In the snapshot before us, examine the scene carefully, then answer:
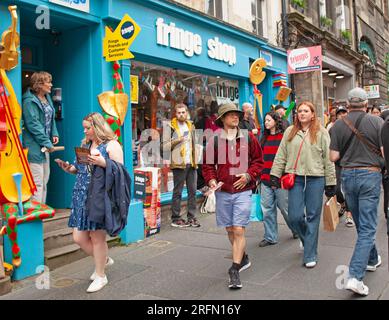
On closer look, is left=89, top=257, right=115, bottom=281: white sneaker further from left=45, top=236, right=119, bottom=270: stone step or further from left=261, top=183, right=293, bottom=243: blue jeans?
left=261, top=183, right=293, bottom=243: blue jeans

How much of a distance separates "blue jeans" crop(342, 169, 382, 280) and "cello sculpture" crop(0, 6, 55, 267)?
Answer: 129 inches

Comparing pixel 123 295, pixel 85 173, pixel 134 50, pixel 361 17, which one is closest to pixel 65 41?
pixel 134 50

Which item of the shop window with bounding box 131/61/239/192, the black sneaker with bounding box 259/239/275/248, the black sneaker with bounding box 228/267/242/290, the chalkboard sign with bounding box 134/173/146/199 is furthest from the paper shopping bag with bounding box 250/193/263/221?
the black sneaker with bounding box 228/267/242/290

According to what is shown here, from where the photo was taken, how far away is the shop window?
7.46 metres

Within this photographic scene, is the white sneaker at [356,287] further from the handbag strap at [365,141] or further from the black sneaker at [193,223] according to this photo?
the black sneaker at [193,223]

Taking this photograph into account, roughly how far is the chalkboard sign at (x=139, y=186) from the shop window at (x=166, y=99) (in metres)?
0.79

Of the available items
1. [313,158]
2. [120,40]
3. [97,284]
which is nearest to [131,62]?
[120,40]

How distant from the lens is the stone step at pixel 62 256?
491 centimetres

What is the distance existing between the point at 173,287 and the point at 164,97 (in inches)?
186

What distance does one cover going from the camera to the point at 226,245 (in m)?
5.84

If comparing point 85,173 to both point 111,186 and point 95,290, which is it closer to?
point 111,186

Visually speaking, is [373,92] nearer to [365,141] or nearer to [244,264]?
[365,141]

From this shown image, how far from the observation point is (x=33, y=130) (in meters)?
5.13

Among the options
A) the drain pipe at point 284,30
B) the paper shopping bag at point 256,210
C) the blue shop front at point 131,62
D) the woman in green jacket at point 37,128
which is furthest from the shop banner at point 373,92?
the woman in green jacket at point 37,128
